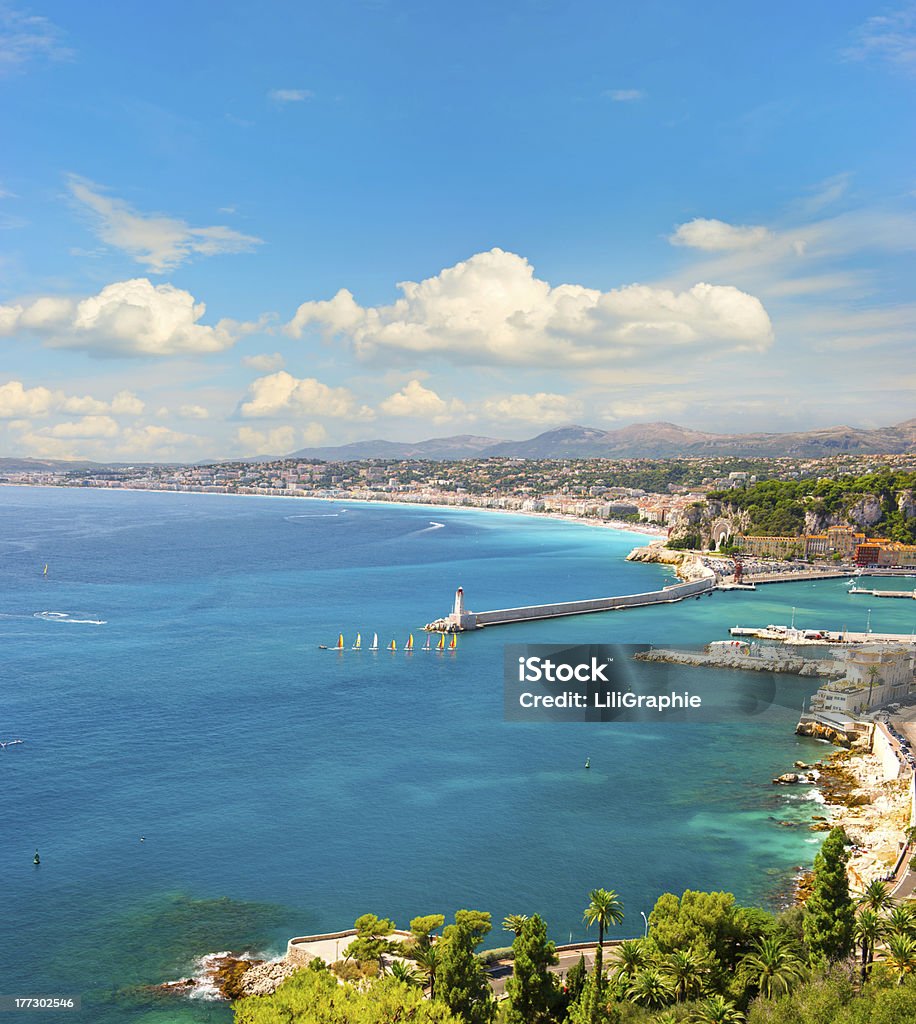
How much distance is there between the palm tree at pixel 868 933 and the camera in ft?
53.7

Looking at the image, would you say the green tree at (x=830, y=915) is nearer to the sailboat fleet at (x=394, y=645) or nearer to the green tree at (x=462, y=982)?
the green tree at (x=462, y=982)

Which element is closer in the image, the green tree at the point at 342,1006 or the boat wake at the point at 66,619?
the green tree at the point at 342,1006

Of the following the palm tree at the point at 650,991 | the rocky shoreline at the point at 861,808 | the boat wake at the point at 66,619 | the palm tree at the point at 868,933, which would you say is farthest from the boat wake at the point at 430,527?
the palm tree at the point at 650,991

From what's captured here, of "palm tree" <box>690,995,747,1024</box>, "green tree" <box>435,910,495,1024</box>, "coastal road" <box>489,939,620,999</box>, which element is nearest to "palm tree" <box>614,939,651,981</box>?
"coastal road" <box>489,939,620,999</box>

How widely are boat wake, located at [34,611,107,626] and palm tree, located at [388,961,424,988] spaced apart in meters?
44.4

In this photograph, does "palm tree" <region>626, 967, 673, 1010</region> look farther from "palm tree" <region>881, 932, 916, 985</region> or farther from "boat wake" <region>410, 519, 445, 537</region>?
"boat wake" <region>410, 519, 445, 537</region>

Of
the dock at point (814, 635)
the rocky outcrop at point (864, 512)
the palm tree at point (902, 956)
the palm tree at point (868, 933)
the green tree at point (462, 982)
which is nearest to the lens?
the green tree at point (462, 982)

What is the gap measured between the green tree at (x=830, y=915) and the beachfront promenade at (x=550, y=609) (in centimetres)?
3884

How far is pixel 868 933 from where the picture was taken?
53.7 ft

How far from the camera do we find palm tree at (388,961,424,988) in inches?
639

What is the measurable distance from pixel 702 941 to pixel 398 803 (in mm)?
12837

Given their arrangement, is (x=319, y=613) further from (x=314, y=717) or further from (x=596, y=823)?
(x=596, y=823)

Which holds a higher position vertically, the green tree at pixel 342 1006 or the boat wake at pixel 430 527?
the boat wake at pixel 430 527

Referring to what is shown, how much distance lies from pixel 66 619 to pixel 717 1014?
52.6 meters
